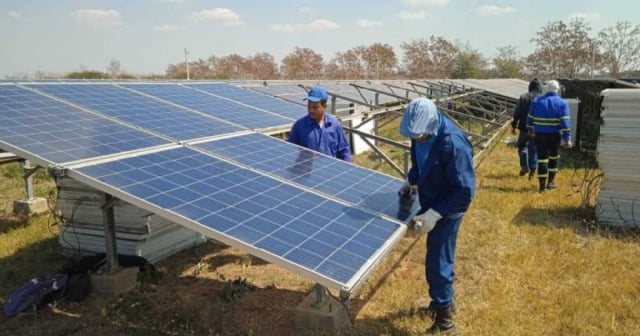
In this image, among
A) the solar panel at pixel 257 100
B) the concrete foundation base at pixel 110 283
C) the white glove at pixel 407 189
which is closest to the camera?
the white glove at pixel 407 189

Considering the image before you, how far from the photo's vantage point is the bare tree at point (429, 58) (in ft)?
183

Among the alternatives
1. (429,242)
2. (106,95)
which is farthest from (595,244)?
(106,95)

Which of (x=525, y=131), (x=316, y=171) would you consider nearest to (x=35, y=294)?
(x=316, y=171)

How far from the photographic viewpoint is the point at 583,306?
15.8 ft

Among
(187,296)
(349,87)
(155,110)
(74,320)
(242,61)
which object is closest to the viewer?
(74,320)

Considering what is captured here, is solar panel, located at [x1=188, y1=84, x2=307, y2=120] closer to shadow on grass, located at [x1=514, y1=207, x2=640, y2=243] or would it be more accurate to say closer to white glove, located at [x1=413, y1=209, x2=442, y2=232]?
shadow on grass, located at [x1=514, y1=207, x2=640, y2=243]

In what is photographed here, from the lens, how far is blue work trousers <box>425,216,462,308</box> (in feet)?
13.6

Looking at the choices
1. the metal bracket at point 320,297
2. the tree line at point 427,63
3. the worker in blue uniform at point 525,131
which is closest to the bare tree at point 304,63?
the tree line at point 427,63

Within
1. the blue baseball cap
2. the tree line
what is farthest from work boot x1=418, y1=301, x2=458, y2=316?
the tree line

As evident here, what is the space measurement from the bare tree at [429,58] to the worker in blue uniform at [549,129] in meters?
47.5

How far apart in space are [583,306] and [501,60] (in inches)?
2279

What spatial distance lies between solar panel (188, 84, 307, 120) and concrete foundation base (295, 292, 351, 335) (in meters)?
3.95

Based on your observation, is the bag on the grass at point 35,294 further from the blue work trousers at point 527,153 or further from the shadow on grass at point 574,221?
the blue work trousers at point 527,153

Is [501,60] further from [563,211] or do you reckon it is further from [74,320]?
[74,320]
